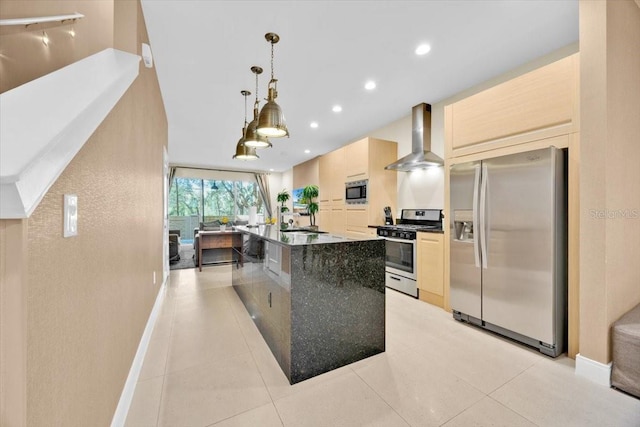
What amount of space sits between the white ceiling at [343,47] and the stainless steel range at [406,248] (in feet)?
5.61

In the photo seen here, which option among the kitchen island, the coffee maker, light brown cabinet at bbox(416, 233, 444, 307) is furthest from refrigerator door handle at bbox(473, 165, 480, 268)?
the coffee maker

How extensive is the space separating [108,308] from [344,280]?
4.51ft

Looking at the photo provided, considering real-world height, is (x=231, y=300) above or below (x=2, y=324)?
below

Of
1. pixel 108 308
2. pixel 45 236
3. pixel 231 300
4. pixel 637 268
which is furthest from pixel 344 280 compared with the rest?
pixel 637 268

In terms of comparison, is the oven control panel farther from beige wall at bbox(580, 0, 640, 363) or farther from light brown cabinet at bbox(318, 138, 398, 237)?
beige wall at bbox(580, 0, 640, 363)

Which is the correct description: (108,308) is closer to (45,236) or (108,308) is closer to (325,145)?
(45,236)

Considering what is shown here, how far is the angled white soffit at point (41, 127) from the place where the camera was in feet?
1.56

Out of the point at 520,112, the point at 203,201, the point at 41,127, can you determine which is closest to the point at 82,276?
the point at 41,127

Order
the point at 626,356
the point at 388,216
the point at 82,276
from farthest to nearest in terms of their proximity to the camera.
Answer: the point at 388,216 → the point at 626,356 → the point at 82,276

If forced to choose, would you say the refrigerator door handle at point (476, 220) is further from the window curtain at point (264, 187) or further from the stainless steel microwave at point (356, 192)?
the window curtain at point (264, 187)

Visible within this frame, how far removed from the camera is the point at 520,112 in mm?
2336

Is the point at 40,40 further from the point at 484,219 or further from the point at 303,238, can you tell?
the point at 484,219

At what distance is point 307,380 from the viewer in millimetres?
1762

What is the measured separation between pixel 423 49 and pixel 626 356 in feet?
9.36
